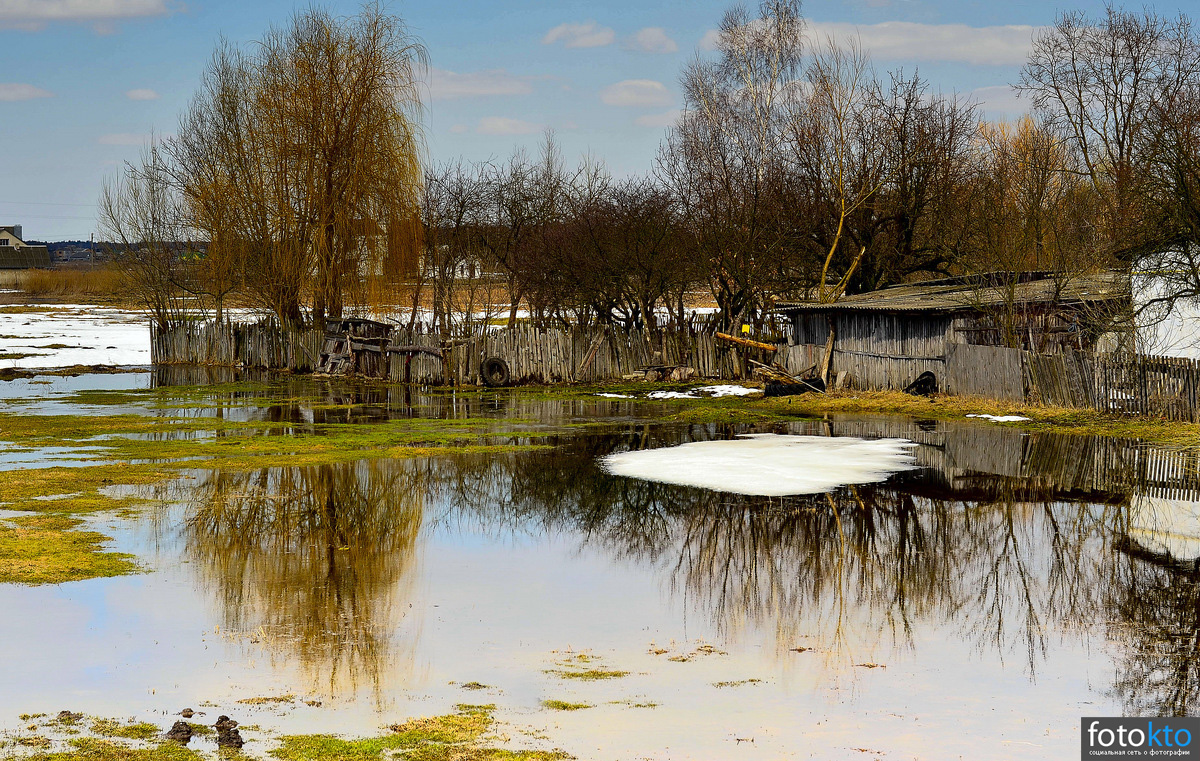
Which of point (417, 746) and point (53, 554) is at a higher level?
point (53, 554)

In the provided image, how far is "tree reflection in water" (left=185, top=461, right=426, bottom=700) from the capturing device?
795cm

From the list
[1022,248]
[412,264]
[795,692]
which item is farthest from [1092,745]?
[412,264]

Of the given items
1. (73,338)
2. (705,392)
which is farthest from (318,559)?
(73,338)

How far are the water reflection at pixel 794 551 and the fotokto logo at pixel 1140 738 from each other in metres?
0.25

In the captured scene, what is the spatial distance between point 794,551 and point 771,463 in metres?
5.73

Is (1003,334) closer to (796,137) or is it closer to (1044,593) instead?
(796,137)

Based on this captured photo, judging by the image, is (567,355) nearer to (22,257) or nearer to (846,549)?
(846,549)

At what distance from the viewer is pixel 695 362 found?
32562 mm

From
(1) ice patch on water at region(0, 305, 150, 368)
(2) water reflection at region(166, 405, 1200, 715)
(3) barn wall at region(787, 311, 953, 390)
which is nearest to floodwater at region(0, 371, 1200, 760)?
(2) water reflection at region(166, 405, 1200, 715)

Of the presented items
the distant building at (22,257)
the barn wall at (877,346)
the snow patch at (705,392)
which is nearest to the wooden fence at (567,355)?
the snow patch at (705,392)

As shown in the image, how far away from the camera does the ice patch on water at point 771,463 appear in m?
14.8

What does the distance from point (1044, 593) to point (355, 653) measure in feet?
19.1

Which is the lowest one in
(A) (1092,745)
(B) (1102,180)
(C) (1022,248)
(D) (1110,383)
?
(A) (1092,745)

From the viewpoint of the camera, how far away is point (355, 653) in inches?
309
